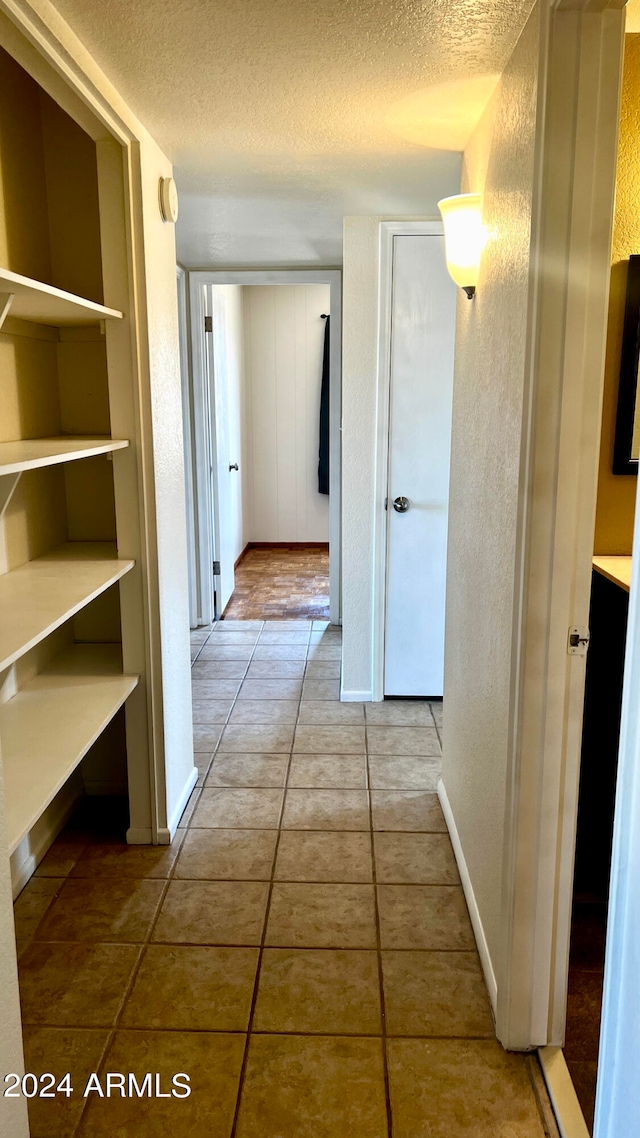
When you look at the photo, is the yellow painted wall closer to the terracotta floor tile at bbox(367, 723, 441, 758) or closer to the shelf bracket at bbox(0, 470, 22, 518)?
the terracotta floor tile at bbox(367, 723, 441, 758)

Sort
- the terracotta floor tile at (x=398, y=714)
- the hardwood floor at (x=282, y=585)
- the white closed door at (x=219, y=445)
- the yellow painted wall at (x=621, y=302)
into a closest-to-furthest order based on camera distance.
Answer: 1. the yellow painted wall at (x=621, y=302)
2. the terracotta floor tile at (x=398, y=714)
3. the white closed door at (x=219, y=445)
4. the hardwood floor at (x=282, y=585)

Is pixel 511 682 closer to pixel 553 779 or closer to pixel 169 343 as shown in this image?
pixel 553 779

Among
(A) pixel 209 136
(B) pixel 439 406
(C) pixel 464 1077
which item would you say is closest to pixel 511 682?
(C) pixel 464 1077

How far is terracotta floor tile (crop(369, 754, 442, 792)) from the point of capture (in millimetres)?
2889

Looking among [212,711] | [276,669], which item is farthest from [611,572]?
[276,669]

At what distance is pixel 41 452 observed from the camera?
1756 mm

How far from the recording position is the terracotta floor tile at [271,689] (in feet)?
12.3

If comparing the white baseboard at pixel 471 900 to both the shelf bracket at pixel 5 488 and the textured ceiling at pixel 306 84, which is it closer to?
the shelf bracket at pixel 5 488

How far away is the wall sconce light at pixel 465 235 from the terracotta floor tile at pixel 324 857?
1683mm

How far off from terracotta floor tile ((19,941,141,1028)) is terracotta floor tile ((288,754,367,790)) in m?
1.02

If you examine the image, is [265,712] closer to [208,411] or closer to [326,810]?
[326,810]

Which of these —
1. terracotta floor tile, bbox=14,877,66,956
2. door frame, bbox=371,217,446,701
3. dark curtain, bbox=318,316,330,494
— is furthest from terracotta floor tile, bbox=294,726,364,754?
dark curtain, bbox=318,316,330,494

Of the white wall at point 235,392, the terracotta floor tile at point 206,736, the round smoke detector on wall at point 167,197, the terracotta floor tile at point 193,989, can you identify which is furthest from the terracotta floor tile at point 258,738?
the white wall at point 235,392

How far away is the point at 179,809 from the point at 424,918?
2.98 ft
